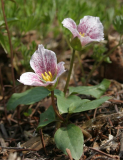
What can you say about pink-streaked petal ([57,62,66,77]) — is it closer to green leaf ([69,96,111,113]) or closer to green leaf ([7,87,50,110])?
green leaf ([69,96,111,113])

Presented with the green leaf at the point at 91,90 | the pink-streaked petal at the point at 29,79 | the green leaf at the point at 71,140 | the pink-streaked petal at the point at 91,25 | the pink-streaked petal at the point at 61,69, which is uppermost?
the pink-streaked petal at the point at 91,25

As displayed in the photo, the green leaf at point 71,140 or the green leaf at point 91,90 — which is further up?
the green leaf at point 91,90

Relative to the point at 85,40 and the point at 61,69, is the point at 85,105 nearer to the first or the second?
the point at 61,69

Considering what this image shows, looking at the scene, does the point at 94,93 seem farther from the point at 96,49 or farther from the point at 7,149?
the point at 7,149

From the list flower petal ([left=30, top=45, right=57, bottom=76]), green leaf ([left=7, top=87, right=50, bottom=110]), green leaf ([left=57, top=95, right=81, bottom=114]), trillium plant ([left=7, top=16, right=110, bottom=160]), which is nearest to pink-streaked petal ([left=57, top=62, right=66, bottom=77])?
trillium plant ([left=7, top=16, right=110, bottom=160])

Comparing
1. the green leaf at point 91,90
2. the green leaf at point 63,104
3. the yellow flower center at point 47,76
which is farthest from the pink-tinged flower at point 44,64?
the green leaf at point 91,90

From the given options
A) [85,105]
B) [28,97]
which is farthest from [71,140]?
[28,97]

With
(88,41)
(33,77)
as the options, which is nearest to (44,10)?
(88,41)

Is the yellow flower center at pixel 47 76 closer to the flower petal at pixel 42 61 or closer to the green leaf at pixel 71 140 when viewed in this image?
the flower petal at pixel 42 61
